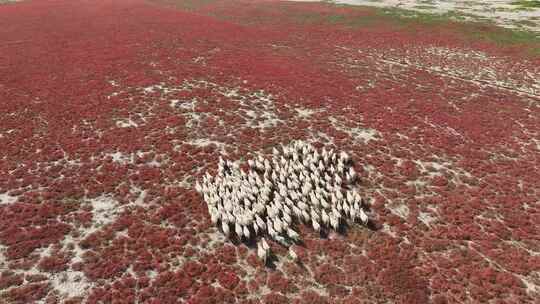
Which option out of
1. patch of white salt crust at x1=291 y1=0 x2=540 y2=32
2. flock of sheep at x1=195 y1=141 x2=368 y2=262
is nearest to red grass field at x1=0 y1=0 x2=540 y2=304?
flock of sheep at x1=195 y1=141 x2=368 y2=262

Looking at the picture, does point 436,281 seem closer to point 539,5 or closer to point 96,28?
point 96,28

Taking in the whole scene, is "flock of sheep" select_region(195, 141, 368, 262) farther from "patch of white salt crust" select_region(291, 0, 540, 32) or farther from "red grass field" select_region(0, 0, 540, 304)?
"patch of white salt crust" select_region(291, 0, 540, 32)

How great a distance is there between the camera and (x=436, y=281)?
57.2ft

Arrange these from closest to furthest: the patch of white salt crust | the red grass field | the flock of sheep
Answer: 1. the red grass field
2. the flock of sheep
3. the patch of white salt crust

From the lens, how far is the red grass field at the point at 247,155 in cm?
1712

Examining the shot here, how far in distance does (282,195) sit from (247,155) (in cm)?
590

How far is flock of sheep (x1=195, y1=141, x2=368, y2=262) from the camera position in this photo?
64.3ft

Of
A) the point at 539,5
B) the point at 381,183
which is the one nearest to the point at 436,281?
the point at 381,183

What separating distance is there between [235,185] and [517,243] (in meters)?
16.0

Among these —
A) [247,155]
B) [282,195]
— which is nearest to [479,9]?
[247,155]

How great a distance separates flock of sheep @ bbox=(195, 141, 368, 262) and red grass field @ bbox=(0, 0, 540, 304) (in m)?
0.88

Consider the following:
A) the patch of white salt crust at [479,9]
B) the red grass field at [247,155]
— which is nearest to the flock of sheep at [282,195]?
the red grass field at [247,155]

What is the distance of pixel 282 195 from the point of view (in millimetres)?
21859

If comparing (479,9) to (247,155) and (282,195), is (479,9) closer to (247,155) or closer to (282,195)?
(247,155)
